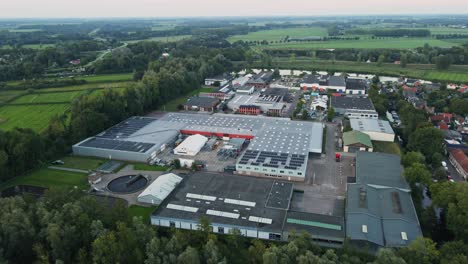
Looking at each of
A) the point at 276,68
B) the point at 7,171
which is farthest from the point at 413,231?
the point at 276,68

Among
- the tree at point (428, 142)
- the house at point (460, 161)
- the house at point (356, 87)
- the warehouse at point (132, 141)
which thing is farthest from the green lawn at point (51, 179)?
the house at point (356, 87)

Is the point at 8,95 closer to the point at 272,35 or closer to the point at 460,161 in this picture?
the point at 460,161

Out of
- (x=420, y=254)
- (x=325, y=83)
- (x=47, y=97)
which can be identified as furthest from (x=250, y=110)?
(x=420, y=254)

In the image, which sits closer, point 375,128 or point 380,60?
point 375,128

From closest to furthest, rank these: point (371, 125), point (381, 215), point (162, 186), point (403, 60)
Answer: point (381, 215)
point (162, 186)
point (371, 125)
point (403, 60)

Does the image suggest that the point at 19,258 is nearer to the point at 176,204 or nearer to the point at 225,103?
the point at 176,204

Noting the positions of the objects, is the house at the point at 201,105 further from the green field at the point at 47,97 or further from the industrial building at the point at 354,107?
the green field at the point at 47,97
